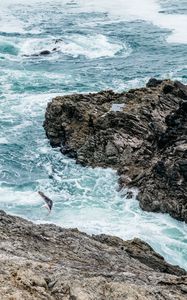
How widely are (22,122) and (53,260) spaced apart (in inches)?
1036

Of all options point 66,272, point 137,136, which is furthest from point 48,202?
point 66,272

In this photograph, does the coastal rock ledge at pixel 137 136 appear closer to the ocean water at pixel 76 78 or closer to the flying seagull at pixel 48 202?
the ocean water at pixel 76 78

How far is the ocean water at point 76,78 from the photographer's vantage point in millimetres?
23844

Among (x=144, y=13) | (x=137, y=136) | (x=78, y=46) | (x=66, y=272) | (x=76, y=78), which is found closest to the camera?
(x=66, y=272)

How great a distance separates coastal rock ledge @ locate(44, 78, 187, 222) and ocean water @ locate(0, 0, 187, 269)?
2.12 feet

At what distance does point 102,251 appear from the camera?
12648 millimetres

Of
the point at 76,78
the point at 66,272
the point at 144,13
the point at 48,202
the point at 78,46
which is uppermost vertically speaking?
the point at 66,272

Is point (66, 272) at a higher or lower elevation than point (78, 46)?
higher

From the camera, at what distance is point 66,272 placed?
28.8 ft

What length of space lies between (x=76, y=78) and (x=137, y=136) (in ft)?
58.0

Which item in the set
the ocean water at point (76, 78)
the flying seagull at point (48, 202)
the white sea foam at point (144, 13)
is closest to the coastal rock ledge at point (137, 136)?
the ocean water at point (76, 78)

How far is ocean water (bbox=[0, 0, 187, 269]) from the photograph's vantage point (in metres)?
23.8

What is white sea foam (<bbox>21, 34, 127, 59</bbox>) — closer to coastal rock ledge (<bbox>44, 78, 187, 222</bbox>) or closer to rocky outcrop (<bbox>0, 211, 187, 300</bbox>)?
coastal rock ledge (<bbox>44, 78, 187, 222</bbox>)

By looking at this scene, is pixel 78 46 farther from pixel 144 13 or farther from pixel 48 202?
pixel 48 202
